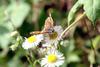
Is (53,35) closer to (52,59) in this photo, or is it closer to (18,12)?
(52,59)

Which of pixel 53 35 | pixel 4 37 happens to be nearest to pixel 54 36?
pixel 53 35

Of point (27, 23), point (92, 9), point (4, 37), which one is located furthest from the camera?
point (27, 23)

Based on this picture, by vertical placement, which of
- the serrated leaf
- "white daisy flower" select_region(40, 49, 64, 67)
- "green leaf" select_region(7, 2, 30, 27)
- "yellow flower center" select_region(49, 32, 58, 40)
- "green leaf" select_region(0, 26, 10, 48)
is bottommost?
"white daisy flower" select_region(40, 49, 64, 67)

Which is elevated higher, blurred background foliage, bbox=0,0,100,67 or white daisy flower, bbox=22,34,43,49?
blurred background foliage, bbox=0,0,100,67

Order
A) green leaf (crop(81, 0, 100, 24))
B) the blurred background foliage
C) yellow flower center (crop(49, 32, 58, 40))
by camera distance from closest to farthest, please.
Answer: green leaf (crop(81, 0, 100, 24)), yellow flower center (crop(49, 32, 58, 40)), the blurred background foliage

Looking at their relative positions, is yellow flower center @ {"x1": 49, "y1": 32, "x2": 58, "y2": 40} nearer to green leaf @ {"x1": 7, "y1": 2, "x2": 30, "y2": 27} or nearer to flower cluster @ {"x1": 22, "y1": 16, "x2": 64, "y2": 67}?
flower cluster @ {"x1": 22, "y1": 16, "x2": 64, "y2": 67}

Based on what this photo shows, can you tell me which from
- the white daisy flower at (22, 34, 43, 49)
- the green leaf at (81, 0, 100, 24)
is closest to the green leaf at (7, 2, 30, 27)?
the white daisy flower at (22, 34, 43, 49)

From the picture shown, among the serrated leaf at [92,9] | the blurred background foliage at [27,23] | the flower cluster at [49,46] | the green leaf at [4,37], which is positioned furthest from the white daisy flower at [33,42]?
the green leaf at [4,37]
